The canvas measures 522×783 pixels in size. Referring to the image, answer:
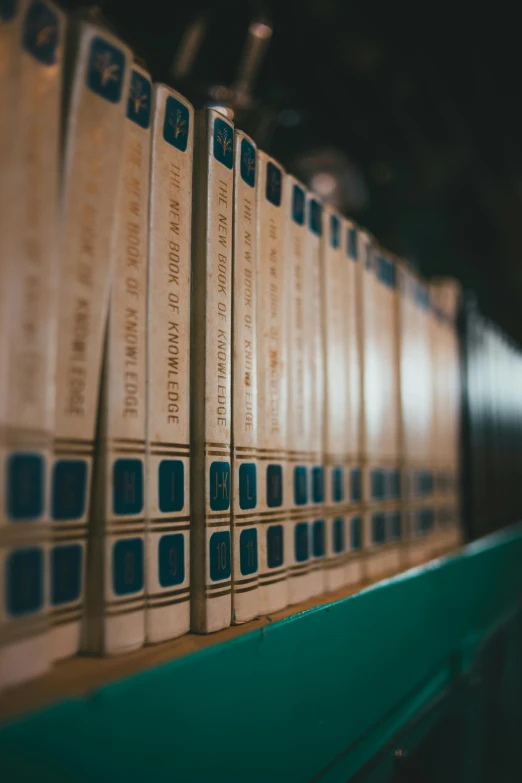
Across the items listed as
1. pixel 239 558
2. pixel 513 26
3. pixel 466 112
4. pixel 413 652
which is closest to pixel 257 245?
pixel 239 558

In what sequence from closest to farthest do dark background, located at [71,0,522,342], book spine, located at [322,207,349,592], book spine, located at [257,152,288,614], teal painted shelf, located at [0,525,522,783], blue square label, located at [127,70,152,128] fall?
teal painted shelf, located at [0,525,522,783], blue square label, located at [127,70,152,128], book spine, located at [257,152,288,614], book spine, located at [322,207,349,592], dark background, located at [71,0,522,342]

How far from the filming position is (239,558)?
47 cm

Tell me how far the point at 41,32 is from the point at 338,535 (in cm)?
52

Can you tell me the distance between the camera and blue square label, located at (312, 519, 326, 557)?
583 mm

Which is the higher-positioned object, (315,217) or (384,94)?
(384,94)

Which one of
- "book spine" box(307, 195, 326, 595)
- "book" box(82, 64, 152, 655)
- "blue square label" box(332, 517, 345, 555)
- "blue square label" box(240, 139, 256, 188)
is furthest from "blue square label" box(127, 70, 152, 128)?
"blue square label" box(332, 517, 345, 555)

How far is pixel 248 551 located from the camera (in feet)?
1.58

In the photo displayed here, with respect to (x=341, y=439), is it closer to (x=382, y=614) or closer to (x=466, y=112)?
(x=382, y=614)

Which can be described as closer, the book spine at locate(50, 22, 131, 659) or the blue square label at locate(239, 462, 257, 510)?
the book spine at locate(50, 22, 131, 659)

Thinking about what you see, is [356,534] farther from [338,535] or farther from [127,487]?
[127,487]

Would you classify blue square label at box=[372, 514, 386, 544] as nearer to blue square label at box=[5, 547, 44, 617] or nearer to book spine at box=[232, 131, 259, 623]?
book spine at box=[232, 131, 259, 623]

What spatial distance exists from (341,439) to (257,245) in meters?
0.24

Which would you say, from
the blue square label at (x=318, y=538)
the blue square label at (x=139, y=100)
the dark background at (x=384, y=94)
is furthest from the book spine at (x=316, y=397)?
the dark background at (x=384, y=94)

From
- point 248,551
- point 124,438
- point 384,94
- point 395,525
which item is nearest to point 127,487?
point 124,438
